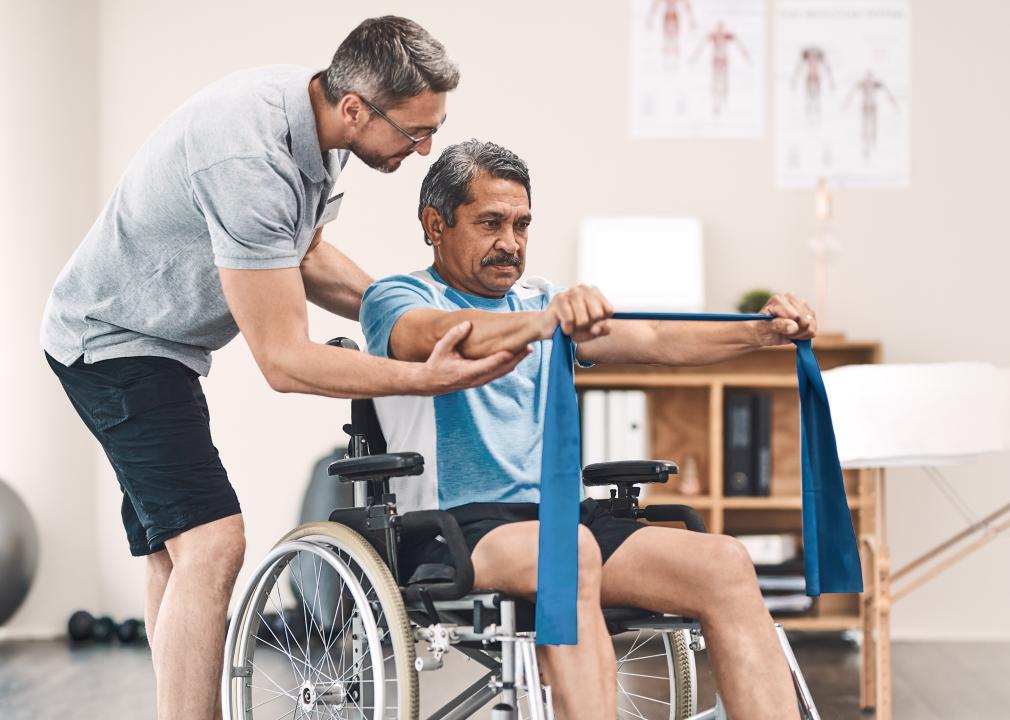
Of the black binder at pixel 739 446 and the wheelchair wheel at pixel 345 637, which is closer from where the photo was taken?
the wheelchair wheel at pixel 345 637

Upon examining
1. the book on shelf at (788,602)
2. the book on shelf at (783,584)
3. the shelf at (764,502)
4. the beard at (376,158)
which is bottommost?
the book on shelf at (788,602)

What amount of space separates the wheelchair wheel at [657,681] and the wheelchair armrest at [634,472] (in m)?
0.25

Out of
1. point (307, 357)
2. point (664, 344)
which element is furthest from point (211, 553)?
point (664, 344)

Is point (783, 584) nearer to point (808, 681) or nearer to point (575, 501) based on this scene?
point (808, 681)

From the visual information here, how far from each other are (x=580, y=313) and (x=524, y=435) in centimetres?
42

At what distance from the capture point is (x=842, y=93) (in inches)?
163

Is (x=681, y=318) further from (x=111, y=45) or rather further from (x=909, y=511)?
(x=111, y=45)

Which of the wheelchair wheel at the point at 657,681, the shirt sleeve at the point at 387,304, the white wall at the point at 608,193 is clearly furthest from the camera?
the white wall at the point at 608,193

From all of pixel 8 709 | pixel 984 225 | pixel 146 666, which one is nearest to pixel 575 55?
pixel 984 225

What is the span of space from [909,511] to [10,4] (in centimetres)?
353

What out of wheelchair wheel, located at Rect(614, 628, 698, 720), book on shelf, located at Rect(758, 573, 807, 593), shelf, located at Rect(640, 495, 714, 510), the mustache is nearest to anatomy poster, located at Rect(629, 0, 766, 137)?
shelf, located at Rect(640, 495, 714, 510)

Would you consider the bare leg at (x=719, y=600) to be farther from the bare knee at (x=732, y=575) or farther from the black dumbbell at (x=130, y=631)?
the black dumbbell at (x=130, y=631)

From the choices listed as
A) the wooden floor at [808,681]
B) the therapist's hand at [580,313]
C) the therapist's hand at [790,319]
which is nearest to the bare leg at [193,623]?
the therapist's hand at [580,313]

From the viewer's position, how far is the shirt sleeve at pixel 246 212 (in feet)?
5.45
